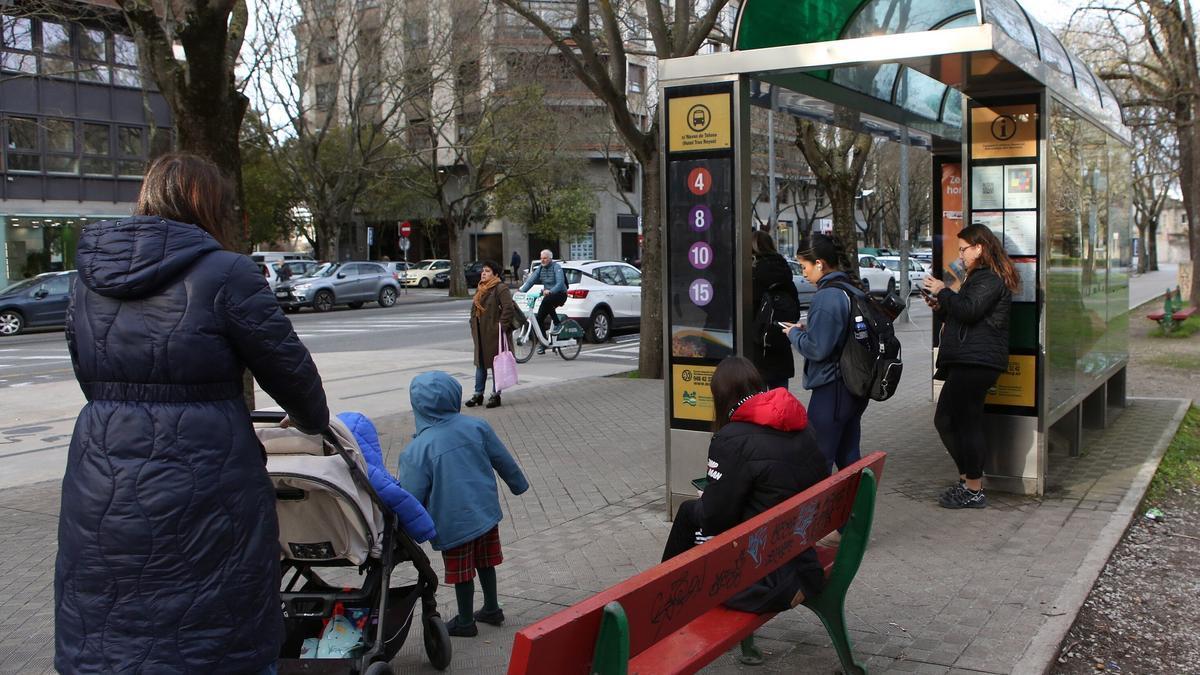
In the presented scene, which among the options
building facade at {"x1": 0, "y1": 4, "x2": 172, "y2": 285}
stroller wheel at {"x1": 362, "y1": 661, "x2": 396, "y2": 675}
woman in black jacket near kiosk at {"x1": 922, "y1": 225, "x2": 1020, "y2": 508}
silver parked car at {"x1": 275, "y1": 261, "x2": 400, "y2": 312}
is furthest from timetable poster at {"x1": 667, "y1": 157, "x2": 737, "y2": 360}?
building facade at {"x1": 0, "y1": 4, "x2": 172, "y2": 285}

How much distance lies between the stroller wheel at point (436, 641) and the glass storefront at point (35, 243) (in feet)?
109

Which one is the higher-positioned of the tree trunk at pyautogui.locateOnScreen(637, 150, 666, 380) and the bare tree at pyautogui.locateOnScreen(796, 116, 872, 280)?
the bare tree at pyautogui.locateOnScreen(796, 116, 872, 280)

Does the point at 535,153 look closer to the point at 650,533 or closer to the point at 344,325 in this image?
the point at 344,325

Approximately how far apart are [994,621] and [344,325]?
2359cm

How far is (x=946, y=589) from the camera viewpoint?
17.1 ft

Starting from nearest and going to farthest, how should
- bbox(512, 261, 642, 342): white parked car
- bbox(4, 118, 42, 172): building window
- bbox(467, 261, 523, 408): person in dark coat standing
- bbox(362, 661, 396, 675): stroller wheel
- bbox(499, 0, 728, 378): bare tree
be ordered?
bbox(362, 661, 396, 675): stroller wheel < bbox(467, 261, 523, 408): person in dark coat standing < bbox(499, 0, 728, 378): bare tree < bbox(512, 261, 642, 342): white parked car < bbox(4, 118, 42, 172): building window

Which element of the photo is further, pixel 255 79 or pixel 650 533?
pixel 255 79

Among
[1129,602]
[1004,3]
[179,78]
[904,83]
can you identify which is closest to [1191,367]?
[904,83]

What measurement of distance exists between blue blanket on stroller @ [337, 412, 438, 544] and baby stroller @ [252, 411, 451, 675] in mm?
43

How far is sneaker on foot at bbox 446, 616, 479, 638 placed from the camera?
475cm

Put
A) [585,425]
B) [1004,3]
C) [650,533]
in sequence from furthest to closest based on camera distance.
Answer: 1. [585,425]
2. [1004,3]
3. [650,533]

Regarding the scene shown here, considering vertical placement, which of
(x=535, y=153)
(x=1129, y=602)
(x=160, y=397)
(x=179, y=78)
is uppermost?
(x=535, y=153)

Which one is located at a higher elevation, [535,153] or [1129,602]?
[535,153]

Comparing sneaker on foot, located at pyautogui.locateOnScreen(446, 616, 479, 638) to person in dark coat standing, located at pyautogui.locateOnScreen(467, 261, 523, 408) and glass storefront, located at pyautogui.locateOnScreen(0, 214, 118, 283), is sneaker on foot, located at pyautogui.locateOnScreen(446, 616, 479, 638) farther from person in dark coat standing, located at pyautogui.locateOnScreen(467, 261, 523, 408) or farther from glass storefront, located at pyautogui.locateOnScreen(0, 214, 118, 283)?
glass storefront, located at pyautogui.locateOnScreen(0, 214, 118, 283)
